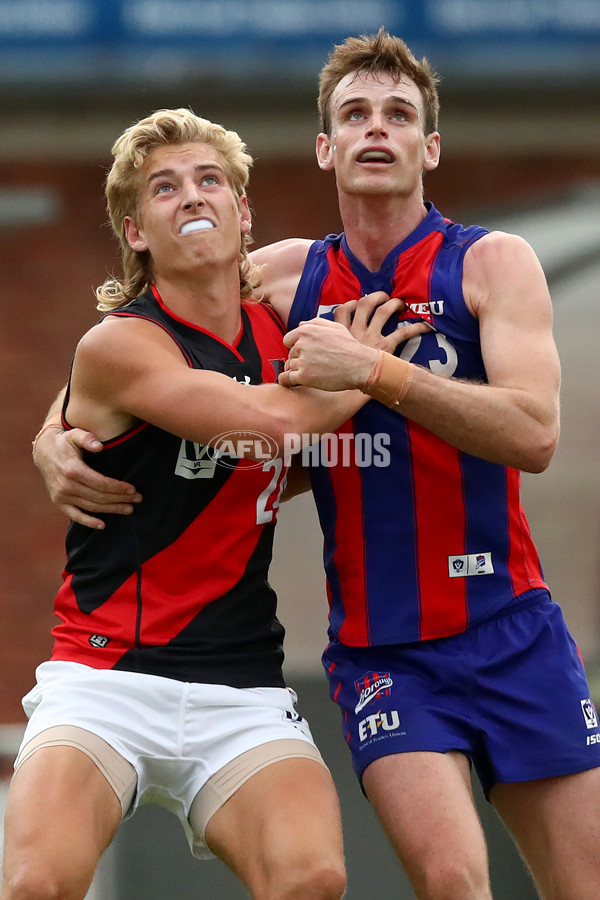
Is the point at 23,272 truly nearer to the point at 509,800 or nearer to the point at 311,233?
the point at 311,233

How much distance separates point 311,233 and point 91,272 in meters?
1.18

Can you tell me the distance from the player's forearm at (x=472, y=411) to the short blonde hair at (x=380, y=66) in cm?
94

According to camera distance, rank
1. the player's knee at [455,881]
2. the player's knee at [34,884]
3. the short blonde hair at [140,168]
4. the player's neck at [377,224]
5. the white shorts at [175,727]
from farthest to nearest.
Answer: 1. the player's neck at [377,224]
2. the short blonde hair at [140,168]
3. the white shorts at [175,727]
4. the player's knee at [455,881]
5. the player's knee at [34,884]

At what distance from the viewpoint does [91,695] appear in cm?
329

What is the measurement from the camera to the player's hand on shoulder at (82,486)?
345cm

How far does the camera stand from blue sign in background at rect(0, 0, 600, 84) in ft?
19.8

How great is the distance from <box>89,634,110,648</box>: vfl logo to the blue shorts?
701 millimetres

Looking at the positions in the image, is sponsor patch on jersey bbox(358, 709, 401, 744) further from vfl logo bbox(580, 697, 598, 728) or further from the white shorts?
vfl logo bbox(580, 697, 598, 728)

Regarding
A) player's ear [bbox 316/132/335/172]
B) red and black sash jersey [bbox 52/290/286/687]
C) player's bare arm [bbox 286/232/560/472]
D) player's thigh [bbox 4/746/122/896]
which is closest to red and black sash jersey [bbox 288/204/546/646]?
player's bare arm [bbox 286/232/560/472]

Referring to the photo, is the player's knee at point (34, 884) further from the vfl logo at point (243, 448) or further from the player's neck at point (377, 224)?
the player's neck at point (377, 224)

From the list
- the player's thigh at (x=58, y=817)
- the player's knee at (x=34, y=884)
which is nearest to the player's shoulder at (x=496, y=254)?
the player's thigh at (x=58, y=817)

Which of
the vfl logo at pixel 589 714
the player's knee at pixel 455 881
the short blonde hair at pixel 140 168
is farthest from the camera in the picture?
the short blonde hair at pixel 140 168

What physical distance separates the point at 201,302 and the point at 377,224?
60cm

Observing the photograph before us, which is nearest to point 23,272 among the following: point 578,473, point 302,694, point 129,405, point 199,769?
point 302,694
